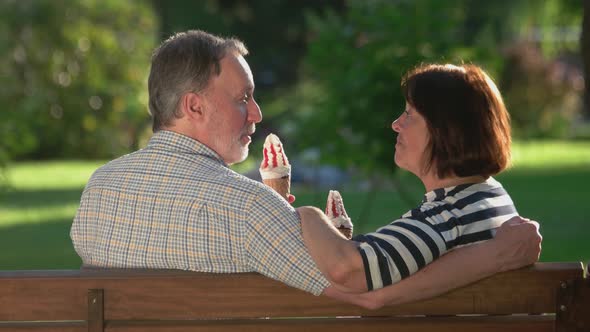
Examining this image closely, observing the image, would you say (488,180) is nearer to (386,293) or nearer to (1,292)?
(386,293)

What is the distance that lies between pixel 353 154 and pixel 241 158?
28.4 feet

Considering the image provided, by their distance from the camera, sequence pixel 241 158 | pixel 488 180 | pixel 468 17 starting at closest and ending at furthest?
pixel 488 180 → pixel 241 158 → pixel 468 17

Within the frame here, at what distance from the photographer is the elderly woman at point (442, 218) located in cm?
325

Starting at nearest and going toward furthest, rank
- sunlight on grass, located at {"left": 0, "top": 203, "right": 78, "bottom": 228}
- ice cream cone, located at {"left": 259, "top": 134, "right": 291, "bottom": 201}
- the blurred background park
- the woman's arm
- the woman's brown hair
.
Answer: the woman's arm → the woman's brown hair → ice cream cone, located at {"left": 259, "top": 134, "right": 291, "bottom": 201} → the blurred background park → sunlight on grass, located at {"left": 0, "top": 203, "right": 78, "bottom": 228}

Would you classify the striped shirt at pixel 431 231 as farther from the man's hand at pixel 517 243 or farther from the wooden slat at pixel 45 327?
the wooden slat at pixel 45 327

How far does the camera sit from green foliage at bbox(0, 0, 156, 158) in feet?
89.8

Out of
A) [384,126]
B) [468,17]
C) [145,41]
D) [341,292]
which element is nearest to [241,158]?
[341,292]

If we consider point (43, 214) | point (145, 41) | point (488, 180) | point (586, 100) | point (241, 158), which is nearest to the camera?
point (488, 180)

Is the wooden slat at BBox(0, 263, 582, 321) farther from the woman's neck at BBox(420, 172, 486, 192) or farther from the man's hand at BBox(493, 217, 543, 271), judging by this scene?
the woman's neck at BBox(420, 172, 486, 192)

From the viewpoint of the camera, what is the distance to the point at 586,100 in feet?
20.2

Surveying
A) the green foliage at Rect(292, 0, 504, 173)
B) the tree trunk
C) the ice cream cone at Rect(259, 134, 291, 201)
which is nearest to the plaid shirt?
the ice cream cone at Rect(259, 134, 291, 201)

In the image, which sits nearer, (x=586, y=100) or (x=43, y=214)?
(x=586, y=100)

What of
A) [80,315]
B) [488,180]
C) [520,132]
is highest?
[488,180]

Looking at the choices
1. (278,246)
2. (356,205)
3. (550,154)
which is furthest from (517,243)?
(550,154)
